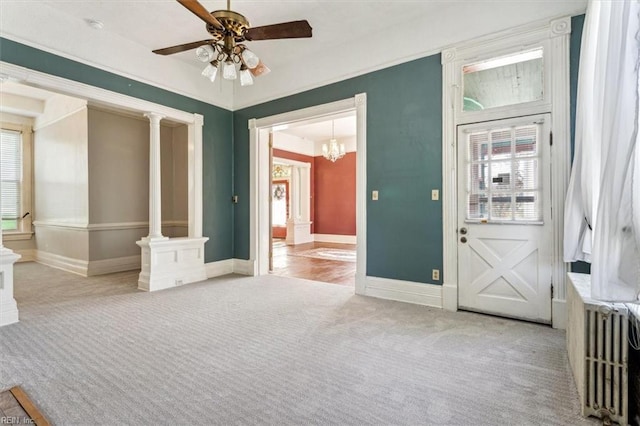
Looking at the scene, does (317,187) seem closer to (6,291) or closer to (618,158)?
(6,291)

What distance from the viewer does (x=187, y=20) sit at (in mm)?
3781

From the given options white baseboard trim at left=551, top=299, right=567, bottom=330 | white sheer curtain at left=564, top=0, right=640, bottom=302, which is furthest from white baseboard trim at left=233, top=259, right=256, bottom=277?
white sheer curtain at left=564, top=0, right=640, bottom=302

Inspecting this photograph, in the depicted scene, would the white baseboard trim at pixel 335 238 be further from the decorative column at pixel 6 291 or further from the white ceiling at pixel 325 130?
the decorative column at pixel 6 291

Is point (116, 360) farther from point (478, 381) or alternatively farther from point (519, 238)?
point (519, 238)

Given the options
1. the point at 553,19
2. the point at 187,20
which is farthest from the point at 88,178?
the point at 553,19

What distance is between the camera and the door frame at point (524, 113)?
300 centimetres

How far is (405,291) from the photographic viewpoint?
385 cm

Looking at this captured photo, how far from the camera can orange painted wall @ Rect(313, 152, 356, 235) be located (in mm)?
10008

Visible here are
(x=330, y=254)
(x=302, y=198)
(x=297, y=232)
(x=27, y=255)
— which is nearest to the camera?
(x=27, y=255)

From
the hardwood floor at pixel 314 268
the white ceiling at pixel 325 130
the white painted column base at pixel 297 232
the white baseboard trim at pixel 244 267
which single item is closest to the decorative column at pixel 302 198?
the white painted column base at pixel 297 232

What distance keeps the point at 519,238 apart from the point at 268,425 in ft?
9.33

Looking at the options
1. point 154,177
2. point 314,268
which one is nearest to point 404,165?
point 314,268

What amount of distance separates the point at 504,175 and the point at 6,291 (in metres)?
5.09

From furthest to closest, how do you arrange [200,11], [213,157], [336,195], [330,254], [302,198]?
[302,198] → [336,195] → [330,254] → [213,157] → [200,11]
